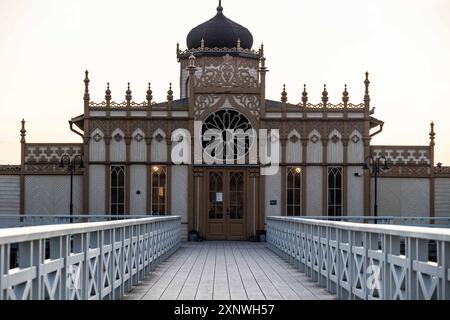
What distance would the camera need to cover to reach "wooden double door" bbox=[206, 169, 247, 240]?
34000 millimetres

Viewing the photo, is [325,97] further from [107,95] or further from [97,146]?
[97,146]

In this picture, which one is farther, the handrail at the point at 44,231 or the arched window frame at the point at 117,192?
the arched window frame at the point at 117,192

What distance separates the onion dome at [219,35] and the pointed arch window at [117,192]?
7920mm

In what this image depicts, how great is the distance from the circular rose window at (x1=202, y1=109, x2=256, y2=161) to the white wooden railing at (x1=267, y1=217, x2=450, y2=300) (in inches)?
563

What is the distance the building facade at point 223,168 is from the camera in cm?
3394

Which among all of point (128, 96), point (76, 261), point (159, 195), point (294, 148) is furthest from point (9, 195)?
point (76, 261)

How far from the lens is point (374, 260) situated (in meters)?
10.9

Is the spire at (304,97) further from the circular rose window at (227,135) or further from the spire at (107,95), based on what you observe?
the spire at (107,95)

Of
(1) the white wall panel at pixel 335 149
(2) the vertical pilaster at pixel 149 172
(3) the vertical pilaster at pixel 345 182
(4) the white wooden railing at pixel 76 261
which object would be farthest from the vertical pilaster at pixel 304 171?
(4) the white wooden railing at pixel 76 261

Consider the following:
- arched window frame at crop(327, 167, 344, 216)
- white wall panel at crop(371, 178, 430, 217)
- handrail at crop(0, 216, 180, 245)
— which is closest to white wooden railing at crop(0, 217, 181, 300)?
handrail at crop(0, 216, 180, 245)

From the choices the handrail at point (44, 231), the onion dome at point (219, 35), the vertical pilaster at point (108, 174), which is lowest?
the handrail at point (44, 231)

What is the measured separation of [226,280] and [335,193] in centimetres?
1801

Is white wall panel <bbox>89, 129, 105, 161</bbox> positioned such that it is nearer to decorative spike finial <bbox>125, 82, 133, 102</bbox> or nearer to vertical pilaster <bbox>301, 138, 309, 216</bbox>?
decorative spike finial <bbox>125, 82, 133, 102</bbox>

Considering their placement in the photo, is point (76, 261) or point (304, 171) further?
point (304, 171)
